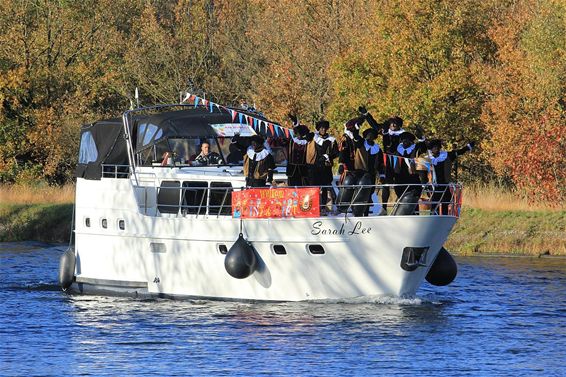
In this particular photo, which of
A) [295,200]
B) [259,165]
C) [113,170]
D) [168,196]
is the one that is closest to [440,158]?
[295,200]

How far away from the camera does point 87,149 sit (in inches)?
1469

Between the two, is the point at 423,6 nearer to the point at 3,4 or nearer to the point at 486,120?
the point at 486,120

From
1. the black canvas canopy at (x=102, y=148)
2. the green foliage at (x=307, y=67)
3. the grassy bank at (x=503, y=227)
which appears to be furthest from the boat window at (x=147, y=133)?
the grassy bank at (x=503, y=227)

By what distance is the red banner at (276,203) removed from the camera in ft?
104

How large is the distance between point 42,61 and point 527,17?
75.0ft

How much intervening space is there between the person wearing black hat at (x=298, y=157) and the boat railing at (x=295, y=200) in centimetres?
63

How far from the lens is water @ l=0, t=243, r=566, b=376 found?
26.7 meters

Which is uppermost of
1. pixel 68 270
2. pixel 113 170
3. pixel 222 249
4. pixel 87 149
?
pixel 87 149

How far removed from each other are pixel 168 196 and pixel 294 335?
254 inches

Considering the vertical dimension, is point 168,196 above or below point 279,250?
above

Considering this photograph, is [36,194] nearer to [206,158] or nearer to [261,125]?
[261,125]

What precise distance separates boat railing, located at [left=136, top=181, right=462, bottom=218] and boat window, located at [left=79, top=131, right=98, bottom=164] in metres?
2.56

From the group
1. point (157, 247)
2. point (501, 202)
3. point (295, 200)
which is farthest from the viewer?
point (501, 202)

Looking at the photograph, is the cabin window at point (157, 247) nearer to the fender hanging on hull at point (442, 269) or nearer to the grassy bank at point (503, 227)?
the fender hanging on hull at point (442, 269)
